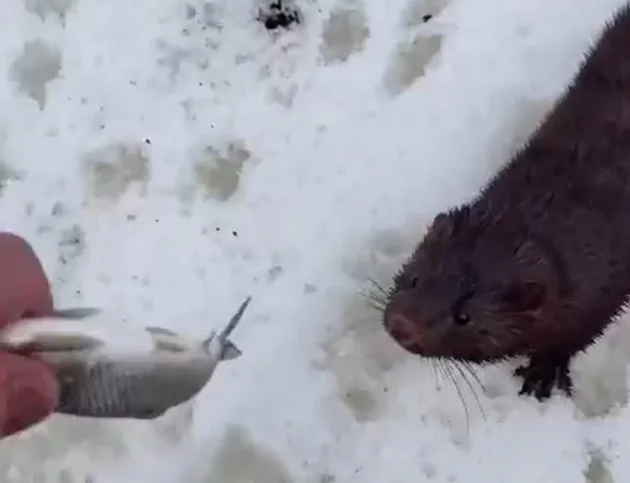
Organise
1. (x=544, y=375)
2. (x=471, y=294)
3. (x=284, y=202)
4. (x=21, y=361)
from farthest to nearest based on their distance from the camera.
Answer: (x=284, y=202)
(x=544, y=375)
(x=471, y=294)
(x=21, y=361)

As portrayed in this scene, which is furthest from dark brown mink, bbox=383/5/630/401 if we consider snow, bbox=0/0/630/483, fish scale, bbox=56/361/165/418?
fish scale, bbox=56/361/165/418

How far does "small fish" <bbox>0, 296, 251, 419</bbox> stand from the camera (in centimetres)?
199

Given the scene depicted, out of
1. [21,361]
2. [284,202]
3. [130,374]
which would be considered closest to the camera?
[21,361]

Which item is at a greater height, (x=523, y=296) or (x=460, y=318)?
(x=523, y=296)

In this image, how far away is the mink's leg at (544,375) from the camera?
2.63 meters

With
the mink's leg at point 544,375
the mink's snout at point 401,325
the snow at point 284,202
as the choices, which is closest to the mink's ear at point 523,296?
the mink's snout at point 401,325

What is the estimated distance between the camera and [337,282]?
2781 mm

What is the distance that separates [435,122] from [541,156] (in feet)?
1.28

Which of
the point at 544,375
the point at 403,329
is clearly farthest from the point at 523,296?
the point at 544,375

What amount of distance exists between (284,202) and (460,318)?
27.2 inches

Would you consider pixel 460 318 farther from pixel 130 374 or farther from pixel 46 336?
pixel 46 336

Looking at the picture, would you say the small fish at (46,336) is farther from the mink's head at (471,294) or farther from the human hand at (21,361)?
the mink's head at (471,294)

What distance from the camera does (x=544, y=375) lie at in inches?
105

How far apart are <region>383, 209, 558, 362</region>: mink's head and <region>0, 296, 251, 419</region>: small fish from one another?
1.42 ft
